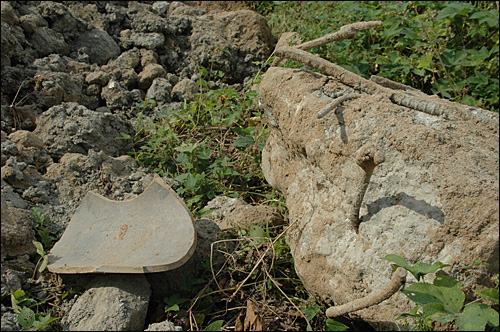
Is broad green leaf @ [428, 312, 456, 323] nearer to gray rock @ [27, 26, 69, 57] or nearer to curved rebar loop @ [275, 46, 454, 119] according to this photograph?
curved rebar loop @ [275, 46, 454, 119]

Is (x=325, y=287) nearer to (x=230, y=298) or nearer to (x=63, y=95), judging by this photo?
(x=230, y=298)

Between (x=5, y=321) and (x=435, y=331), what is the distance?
180cm

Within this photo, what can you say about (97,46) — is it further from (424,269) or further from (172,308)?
(424,269)

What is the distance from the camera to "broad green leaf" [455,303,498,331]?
1.43 metres

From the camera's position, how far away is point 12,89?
3.43m

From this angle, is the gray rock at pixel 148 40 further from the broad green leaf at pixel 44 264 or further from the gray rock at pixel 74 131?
the broad green leaf at pixel 44 264

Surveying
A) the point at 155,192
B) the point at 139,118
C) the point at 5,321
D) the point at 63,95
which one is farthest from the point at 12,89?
the point at 5,321

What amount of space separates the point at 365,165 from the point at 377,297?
50 cm

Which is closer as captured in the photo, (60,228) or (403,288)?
(403,288)

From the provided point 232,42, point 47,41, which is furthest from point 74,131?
point 232,42

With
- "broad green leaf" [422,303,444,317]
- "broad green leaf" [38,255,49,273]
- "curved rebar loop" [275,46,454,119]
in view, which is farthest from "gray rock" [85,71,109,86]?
"broad green leaf" [422,303,444,317]

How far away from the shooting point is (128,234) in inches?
99.7

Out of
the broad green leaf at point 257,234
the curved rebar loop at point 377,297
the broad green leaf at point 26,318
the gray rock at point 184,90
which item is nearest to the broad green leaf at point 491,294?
the curved rebar loop at point 377,297

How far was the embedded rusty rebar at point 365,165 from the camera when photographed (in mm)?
1637
